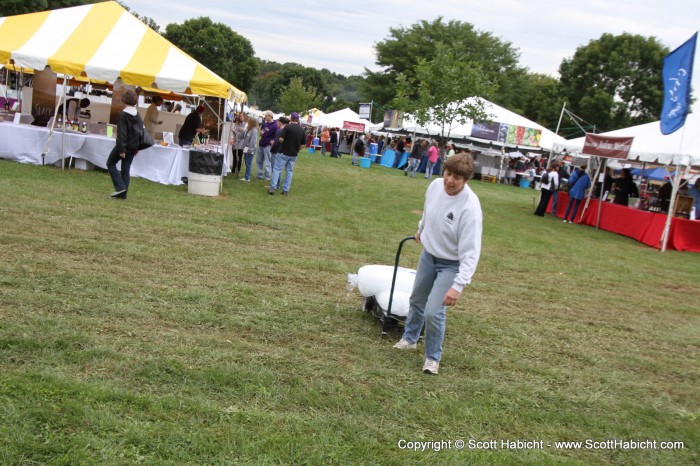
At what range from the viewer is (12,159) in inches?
501

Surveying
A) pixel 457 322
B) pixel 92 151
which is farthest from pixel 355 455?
pixel 92 151

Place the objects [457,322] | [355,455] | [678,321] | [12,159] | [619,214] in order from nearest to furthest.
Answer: [355,455], [457,322], [678,321], [12,159], [619,214]

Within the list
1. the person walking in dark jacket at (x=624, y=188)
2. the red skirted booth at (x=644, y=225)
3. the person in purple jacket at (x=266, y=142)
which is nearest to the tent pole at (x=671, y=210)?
the red skirted booth at (x=644, y=225)

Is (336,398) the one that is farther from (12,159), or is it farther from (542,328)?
(12,159)

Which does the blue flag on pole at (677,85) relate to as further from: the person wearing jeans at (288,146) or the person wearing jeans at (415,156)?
the person wearing jeans at (415,156)

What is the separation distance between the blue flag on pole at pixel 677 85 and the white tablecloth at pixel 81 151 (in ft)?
33.1

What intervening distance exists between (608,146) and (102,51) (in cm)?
1242

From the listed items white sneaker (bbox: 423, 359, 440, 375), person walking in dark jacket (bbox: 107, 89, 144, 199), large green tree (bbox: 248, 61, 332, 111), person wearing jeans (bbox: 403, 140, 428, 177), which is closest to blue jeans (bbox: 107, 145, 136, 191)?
person walking in dark jacket (bbox: 107, 89, 144, 199)

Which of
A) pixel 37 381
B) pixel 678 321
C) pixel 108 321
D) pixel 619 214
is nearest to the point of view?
pixel 37 381

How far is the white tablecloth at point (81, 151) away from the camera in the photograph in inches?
500

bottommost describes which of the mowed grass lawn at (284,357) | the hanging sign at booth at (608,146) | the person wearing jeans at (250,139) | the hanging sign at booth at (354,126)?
the mowed grass lawn at (284,357)

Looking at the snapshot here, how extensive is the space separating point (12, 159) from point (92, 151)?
64.2 inches

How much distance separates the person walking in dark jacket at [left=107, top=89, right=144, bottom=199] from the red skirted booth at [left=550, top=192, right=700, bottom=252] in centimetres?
1152

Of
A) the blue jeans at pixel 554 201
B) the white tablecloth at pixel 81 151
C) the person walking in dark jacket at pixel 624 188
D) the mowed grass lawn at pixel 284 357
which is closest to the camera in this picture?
the mowed grass lawn at pixel 284 357
